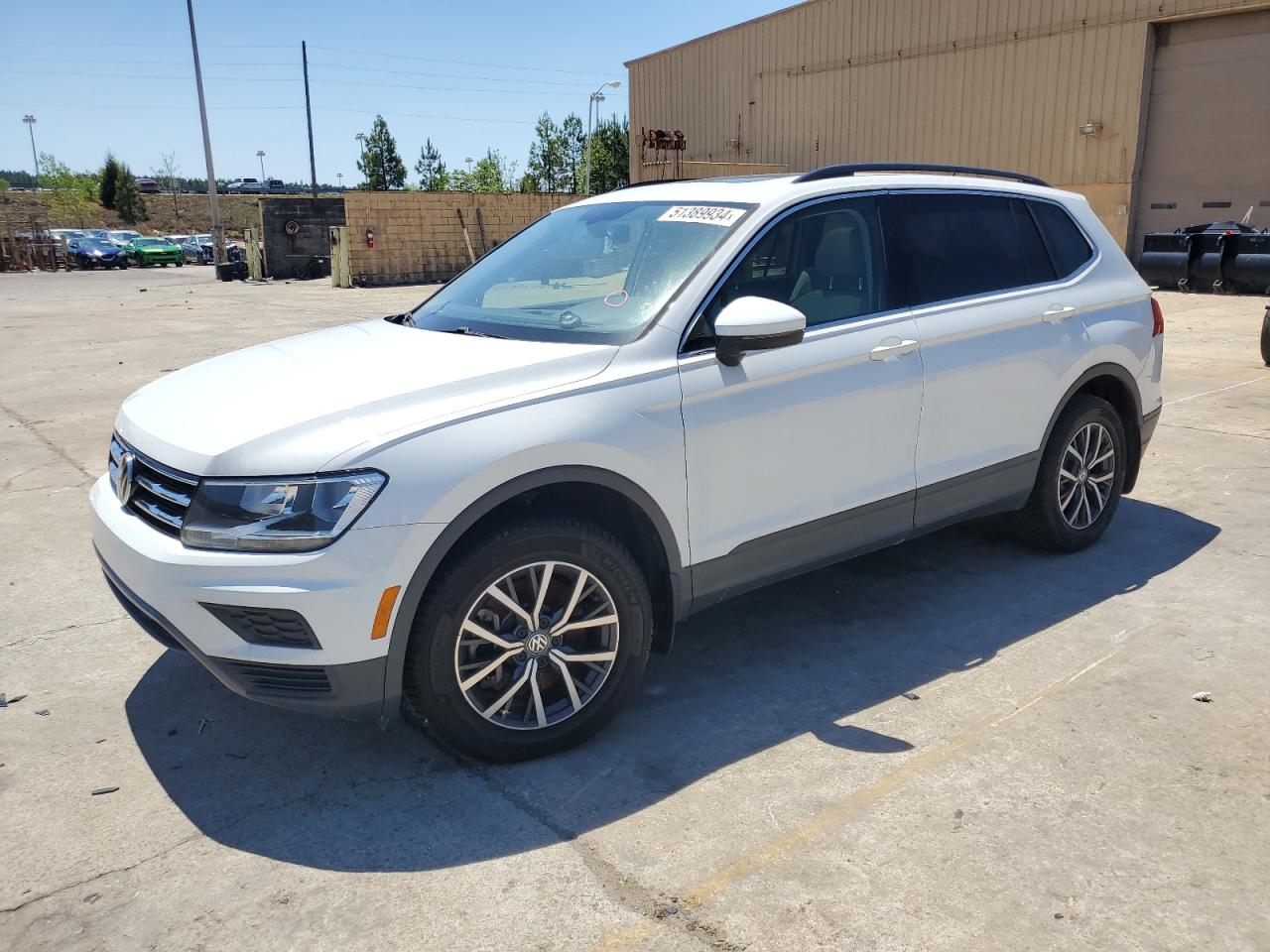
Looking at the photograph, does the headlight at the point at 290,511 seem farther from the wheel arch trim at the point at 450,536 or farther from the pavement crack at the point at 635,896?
the pavement crack at the point at 635,896

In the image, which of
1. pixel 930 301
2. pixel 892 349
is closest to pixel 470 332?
pixel 892 349

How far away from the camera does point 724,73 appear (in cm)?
3344

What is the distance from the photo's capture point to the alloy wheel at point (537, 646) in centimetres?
305

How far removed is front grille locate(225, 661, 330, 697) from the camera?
2.82 metres

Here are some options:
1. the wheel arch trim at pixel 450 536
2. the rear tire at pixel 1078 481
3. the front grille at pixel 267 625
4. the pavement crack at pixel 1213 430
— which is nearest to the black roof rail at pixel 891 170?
the rear tire at pixel 1078 481

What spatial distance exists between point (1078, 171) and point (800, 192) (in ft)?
77.7

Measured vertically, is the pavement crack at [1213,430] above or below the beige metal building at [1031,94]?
below

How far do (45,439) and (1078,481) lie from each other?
24.4 feet

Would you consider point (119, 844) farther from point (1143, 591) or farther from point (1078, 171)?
point (1078, 171)

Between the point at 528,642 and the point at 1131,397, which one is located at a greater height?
the point at 1131,397

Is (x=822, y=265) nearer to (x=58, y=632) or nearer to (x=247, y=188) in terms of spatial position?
(x=58, y=632)

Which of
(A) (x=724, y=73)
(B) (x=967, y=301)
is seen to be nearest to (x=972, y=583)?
(B) (x=967, y=301)

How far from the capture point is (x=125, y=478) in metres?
3.28

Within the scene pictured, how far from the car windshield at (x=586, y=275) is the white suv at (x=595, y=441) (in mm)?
16
